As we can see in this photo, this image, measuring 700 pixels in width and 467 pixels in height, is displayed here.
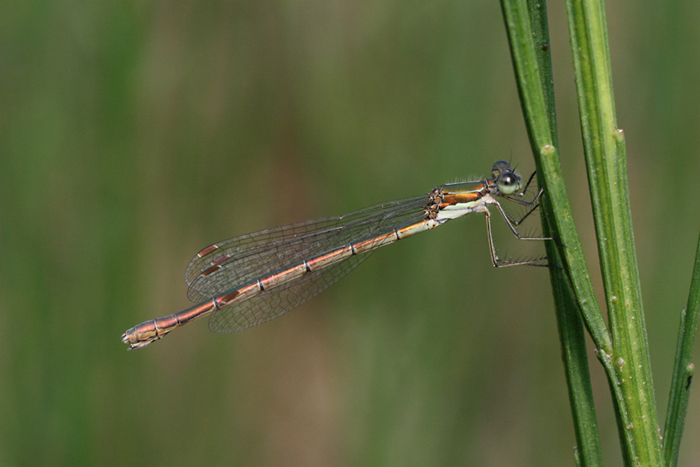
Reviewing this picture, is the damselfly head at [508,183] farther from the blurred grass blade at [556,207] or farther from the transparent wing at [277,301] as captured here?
the blurred grass blade at [556,207]

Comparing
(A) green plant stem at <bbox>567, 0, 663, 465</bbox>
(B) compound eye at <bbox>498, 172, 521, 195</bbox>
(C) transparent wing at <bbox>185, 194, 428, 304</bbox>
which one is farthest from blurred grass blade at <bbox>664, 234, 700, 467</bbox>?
(C) transparent wing at <bbox>185, 194, 428, 304</bbox>

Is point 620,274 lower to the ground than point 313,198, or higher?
lower

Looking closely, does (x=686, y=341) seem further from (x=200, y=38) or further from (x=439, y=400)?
(x=200, y=38)

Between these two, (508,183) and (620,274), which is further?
(508,183)

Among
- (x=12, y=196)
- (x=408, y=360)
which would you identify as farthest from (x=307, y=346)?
(x=12, y=196)

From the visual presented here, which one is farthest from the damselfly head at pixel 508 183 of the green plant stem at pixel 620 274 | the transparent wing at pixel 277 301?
the green plant stem at pixel 620 274

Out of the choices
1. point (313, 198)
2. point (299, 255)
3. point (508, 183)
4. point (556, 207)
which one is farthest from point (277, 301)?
point (556, 207)

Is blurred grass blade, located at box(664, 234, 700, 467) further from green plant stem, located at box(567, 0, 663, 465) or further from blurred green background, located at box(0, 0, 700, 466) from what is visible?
blurred green background, located at box(0, 0, 700, 466)

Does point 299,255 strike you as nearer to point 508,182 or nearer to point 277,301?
point 277,301
